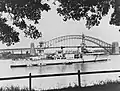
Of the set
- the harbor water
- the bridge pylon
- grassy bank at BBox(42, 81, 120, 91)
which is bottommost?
grassy bank at BBox(42, 81, 120, 91)

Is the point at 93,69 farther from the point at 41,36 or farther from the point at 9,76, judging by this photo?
the point at 9,76

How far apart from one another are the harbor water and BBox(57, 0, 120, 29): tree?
0.68 m

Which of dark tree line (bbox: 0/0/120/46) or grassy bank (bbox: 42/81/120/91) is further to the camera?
grassy bank (bbox: 42/81/120/91)

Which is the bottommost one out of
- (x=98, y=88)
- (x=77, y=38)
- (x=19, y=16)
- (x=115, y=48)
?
(x=98, y=88)

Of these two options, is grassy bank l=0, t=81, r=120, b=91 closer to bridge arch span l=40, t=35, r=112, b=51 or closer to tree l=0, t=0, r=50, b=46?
bridge arch span l=40, t=35, r=112, b=51

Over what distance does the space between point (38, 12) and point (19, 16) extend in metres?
0.31

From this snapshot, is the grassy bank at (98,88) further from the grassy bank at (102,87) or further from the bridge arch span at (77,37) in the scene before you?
the bridge arch span at (77,37)

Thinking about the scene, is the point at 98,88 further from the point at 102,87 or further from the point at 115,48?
the point at 115,48

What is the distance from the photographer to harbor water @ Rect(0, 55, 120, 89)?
3.79 meters

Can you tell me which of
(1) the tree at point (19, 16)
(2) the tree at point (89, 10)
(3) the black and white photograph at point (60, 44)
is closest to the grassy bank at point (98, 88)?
(3) the black and white photograph at point (60, 44)

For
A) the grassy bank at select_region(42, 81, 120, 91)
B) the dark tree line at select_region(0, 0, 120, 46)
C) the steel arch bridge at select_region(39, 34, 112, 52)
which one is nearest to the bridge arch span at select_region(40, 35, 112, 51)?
the steel arch bridge at select_region(39, 34, 112, 52)

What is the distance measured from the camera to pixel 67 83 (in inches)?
160

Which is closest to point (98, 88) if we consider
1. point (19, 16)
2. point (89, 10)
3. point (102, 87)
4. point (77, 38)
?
point (102, 87)

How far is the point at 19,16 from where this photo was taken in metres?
3.77
